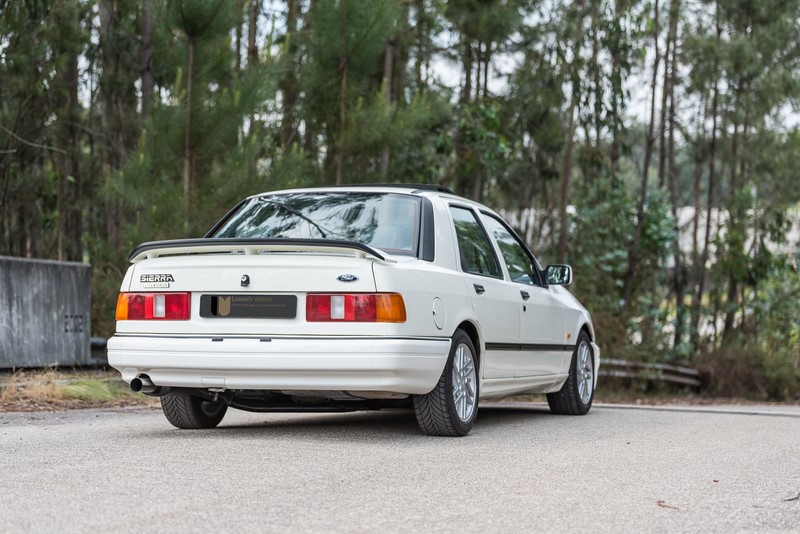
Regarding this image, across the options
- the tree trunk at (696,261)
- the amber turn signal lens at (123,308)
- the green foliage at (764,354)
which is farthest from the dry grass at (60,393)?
the tree trunk at (696,261)

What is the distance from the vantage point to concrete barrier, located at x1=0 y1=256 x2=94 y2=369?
38.4 ft

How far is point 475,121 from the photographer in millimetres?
20766

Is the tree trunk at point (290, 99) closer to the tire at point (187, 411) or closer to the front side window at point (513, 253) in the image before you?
Result: the front side window at point (513, 253)

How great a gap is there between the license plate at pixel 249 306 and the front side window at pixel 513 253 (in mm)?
2392

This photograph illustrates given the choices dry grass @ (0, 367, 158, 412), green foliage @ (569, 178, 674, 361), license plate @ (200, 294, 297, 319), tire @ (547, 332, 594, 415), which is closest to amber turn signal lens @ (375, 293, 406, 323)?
license plate @ (200, 294, 297, 319)

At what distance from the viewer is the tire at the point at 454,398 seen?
7418 millimetres

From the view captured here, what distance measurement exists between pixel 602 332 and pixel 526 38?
6.98m

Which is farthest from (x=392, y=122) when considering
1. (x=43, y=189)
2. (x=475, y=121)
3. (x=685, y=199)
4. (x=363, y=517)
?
(x=685, y=199)

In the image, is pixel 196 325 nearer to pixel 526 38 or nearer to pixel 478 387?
pixel 478 387

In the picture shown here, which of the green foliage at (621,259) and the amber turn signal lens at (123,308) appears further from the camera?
the green foliage at (621,259)

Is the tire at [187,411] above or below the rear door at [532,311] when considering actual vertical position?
below

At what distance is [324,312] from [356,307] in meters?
0.20

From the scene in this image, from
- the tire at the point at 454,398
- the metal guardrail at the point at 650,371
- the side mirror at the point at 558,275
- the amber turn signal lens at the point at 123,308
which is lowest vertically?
the metal guardrail at the point at 650,371

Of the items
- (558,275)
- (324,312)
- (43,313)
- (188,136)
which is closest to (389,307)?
(324,312)
